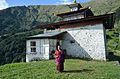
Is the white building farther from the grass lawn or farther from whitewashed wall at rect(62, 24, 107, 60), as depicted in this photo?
the grass lawn

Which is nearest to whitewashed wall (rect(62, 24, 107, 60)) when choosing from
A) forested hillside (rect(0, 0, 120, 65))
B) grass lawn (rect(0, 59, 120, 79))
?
grass lawn (rect(0, 59, 120, 79))

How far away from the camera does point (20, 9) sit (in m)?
176

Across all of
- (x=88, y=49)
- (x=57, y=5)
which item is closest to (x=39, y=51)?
(x=88, y=49)

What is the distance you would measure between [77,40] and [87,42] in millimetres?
1579

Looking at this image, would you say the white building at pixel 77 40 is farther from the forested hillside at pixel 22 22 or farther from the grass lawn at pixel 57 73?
the forested hillside at pixel 22 22

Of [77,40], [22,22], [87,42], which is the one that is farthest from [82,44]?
[22,22]

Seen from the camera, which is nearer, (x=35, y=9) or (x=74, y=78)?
(x=74, y=78)

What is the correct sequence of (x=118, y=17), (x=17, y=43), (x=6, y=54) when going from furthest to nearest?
1. (x=118, y=17)
2. (x=17, y=43)
3. (x=6, y=54)

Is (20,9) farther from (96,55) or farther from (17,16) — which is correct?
(96,55)

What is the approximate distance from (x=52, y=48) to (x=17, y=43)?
60912 millimetres

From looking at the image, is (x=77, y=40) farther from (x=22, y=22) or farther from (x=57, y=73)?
(x=22, y=22)

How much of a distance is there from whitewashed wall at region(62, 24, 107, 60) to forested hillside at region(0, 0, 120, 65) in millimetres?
9603

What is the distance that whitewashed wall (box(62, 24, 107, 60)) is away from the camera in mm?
14406

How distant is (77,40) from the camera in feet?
52.9
